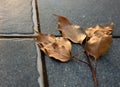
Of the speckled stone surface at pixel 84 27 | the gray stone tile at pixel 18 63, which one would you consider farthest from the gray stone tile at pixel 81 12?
the gray stone tile at pixel 18 63

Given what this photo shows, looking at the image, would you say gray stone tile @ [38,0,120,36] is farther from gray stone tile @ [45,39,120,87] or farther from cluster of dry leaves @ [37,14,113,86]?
gray stone tile @ [45,39,120,87]

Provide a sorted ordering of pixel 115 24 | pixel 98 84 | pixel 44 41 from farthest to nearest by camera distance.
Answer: pixel 115 24
pixel 44 41
pixel 98 84

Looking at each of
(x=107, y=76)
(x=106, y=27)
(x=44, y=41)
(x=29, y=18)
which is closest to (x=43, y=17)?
(x=29, y=18)

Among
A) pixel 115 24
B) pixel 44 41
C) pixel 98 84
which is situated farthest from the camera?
pixel 115 24

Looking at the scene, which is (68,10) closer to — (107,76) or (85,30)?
(85,30)

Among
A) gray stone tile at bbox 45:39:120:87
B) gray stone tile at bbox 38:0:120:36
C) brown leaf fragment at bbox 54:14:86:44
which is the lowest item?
gray stone tile at bbox 45:39:120:87

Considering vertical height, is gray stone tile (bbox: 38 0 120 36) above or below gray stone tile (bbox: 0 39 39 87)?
above

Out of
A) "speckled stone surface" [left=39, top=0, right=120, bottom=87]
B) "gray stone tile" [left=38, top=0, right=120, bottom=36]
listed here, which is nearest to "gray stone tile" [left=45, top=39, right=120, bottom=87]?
"speckled stone surface" [left=39, top=0, right=120, bottom=87]

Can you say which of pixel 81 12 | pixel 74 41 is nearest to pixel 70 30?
pixel 74 41
